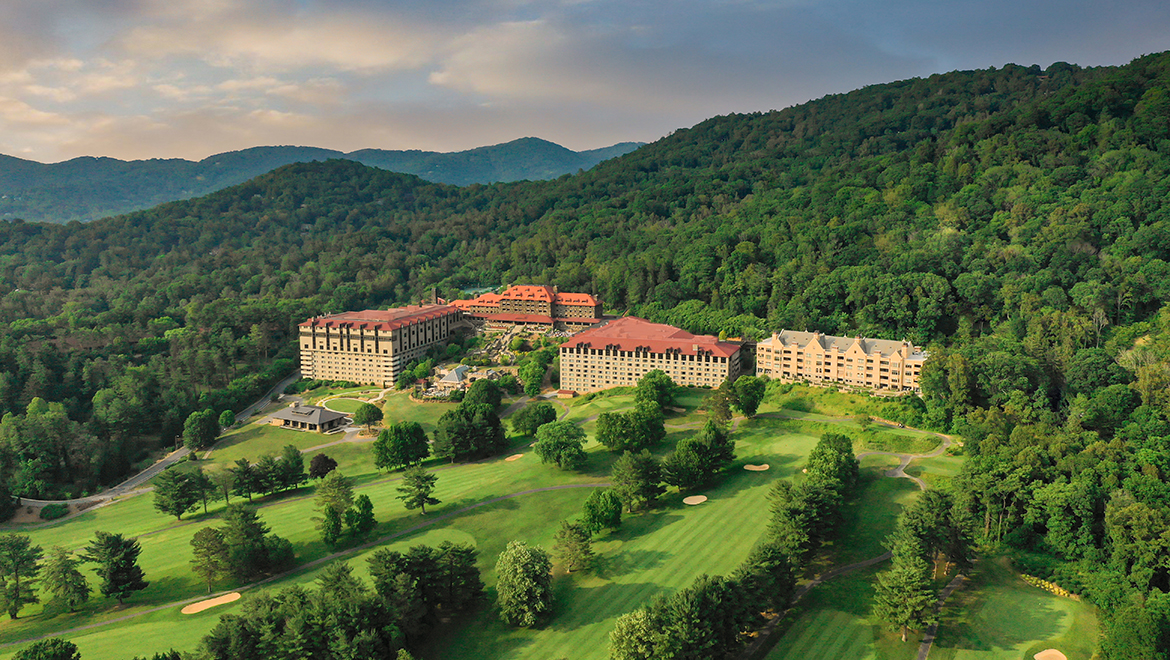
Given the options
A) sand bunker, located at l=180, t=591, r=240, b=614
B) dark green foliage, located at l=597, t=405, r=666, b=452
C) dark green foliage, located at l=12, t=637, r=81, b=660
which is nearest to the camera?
dark green foliage, located at l=12, t=637, r=81, b=660

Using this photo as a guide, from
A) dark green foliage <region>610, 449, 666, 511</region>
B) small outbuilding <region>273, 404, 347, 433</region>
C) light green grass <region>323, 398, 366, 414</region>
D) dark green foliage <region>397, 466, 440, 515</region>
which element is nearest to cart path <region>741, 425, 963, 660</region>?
dark green foliage <region>610, 449, 666, 511</region>

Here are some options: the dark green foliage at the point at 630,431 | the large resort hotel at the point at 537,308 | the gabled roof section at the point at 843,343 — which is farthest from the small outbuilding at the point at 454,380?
the gabled roof section at the point at 843,343

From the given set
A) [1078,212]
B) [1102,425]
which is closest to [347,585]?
[1102,425]

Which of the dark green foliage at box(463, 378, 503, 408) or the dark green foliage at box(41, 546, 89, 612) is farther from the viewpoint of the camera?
the dark green foliage at box(463, 378, 503, 408)

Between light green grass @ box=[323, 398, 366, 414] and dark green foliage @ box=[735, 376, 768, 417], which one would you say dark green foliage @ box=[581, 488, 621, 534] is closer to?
dark green foliage @ box=[735, 376, 768, 417]

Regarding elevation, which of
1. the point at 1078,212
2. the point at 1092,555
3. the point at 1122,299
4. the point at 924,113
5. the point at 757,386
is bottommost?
the point at 1092,555

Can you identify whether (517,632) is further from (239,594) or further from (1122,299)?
(1122,299)

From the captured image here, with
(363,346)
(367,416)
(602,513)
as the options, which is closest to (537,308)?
(363,346)

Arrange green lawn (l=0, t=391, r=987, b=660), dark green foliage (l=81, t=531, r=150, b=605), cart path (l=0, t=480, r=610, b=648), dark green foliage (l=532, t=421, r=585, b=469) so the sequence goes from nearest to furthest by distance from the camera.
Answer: green lawn (l=0, t=391, r=987, b=660)
cart path (l=0, t=480, r=610, b=648)
dark green foliage (l=81, t=531, r=150, b=605)
dark green foliage (l=532, t=421, r=585, b=469)
